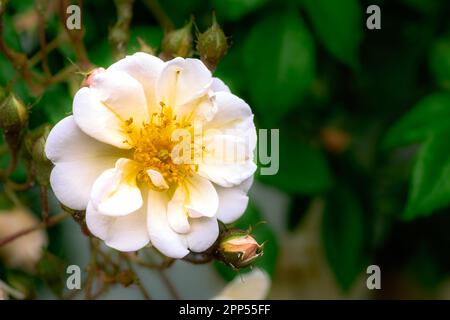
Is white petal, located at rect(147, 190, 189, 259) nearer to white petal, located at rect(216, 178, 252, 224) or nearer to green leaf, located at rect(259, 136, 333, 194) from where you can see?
white petal, located at rect(216, 178, 252, 224)

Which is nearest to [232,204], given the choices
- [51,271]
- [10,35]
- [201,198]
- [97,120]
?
[201,198]

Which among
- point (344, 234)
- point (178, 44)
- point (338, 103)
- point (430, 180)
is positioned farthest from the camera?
point (338, 103)

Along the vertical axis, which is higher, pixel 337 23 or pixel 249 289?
pixel 337 23

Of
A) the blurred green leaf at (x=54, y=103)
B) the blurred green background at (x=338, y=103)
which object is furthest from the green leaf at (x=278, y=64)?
the blurred green leaf at (x=54, y=103)

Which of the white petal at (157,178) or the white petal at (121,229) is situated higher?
the white petal at (157,178)

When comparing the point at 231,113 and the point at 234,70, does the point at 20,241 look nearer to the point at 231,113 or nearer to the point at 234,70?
the point at 234,70

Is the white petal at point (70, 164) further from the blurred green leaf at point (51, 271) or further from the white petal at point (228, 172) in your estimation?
the blurred green leaf at point (51, 271)

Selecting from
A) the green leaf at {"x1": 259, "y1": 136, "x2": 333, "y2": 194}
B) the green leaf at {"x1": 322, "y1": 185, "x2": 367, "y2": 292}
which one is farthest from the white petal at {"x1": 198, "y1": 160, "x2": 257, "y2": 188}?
the green leaf at {"x1": 322, "y1": 185, "x2": 367, "y2": 292}
